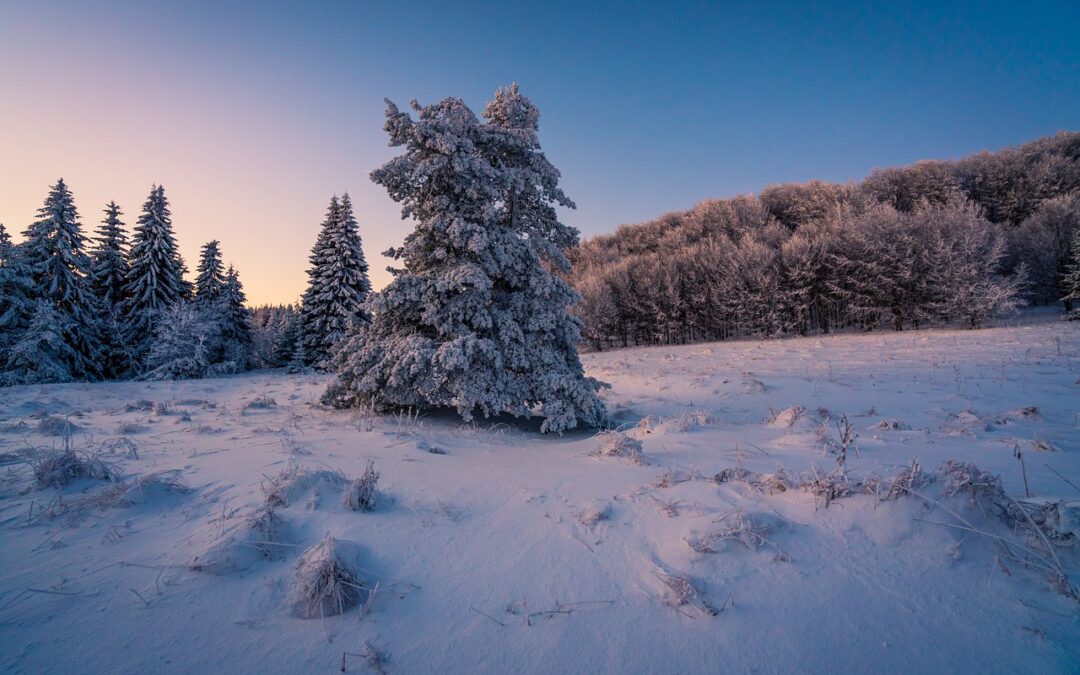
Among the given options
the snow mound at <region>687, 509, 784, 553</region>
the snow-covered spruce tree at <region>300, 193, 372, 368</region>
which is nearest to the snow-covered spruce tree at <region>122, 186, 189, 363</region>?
the snow-covered spruce tree at <region>300, 193, 372, 368</region>

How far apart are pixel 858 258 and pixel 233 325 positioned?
4897 centimetres

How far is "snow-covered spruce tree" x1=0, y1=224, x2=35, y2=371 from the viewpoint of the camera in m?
21.8

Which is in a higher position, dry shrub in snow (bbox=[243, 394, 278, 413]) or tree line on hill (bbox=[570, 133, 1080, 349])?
tree line on hill (bbox=[570, 133, 1080, 349])

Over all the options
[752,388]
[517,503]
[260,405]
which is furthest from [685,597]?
[260,405]

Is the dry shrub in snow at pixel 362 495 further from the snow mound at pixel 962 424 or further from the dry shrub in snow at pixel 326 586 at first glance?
the snow mound at pixel 962 424

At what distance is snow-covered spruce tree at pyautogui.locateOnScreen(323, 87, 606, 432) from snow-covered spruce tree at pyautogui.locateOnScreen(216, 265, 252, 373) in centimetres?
2522

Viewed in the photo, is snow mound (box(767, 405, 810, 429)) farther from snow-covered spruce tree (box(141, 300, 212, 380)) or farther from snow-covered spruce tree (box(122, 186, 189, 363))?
snow-covered spruce tree (box(122, 186, 189, 363))

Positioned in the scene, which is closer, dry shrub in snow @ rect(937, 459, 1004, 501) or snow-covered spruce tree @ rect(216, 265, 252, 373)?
dry shrub in snow @ rect(937, 459, 1004, 501)

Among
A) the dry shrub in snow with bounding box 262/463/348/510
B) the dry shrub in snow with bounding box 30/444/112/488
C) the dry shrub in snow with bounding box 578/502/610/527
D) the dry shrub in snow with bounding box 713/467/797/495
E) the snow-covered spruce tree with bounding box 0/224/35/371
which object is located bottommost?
the dry shrub in snow with bounding box 578/502/610/527

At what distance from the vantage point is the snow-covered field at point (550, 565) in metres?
1.96

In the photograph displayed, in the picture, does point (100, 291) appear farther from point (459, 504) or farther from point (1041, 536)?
point (1041, 536)

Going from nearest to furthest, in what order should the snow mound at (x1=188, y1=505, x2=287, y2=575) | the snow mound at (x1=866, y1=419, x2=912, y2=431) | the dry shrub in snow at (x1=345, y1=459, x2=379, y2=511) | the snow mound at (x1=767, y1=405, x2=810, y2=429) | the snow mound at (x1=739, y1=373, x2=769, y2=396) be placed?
the snow mound at (x1=188, y1=505, x2=287, y2=575) < the dry shrub in snow at (x1=345, y1=459, x2=379, y2=511) < the snow mound at (x1=866, y1=419, x2=912, y2=431) < the snow mound at (x1=767, y1=405, x2=810, y2=429) < the snow mound at (x1=739, y1=373, x2=769, y2=396)

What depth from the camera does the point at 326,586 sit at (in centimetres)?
224

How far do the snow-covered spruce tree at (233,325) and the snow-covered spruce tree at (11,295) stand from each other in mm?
8262
